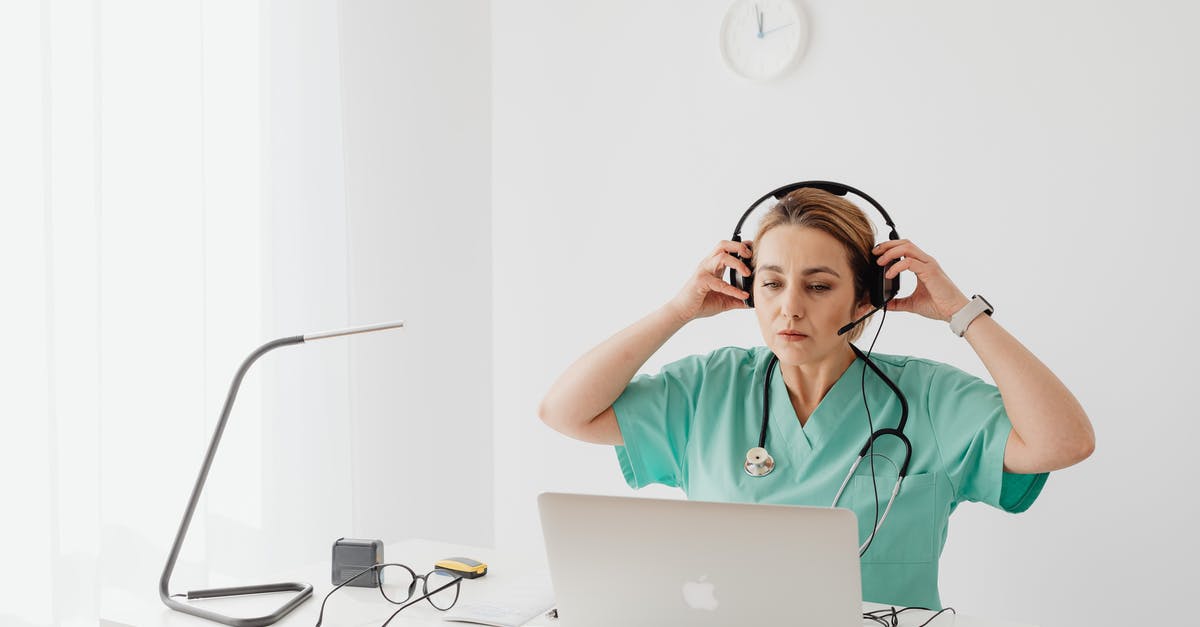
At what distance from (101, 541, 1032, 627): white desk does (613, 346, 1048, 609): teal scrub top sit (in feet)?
0.76

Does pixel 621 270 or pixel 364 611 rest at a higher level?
pixel 621 270

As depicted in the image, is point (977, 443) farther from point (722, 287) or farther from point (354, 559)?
point (354, 559)

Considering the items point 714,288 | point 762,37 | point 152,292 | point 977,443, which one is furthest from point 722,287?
point 152,292

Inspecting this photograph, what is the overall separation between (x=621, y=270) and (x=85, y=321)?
1.44 metres

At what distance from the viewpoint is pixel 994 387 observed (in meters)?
1.54

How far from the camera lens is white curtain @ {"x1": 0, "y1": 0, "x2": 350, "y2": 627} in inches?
66.9

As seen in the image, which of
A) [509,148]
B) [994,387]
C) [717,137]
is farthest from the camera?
[509,148]

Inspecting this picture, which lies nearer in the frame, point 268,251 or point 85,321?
point 85,321

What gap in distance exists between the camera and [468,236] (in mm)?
2939

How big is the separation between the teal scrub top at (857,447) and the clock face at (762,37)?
1.07 meters

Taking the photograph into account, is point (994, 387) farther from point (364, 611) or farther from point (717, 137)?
point (717, 137)

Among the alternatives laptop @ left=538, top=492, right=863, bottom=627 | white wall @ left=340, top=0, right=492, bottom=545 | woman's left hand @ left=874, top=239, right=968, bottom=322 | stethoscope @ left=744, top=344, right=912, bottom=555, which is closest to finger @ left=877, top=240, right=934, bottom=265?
woman's left hand @ left=874, top=239, right=968, bottom=322

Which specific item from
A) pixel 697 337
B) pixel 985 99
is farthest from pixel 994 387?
pixel 697 337

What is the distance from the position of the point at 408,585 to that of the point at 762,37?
1736 mm
